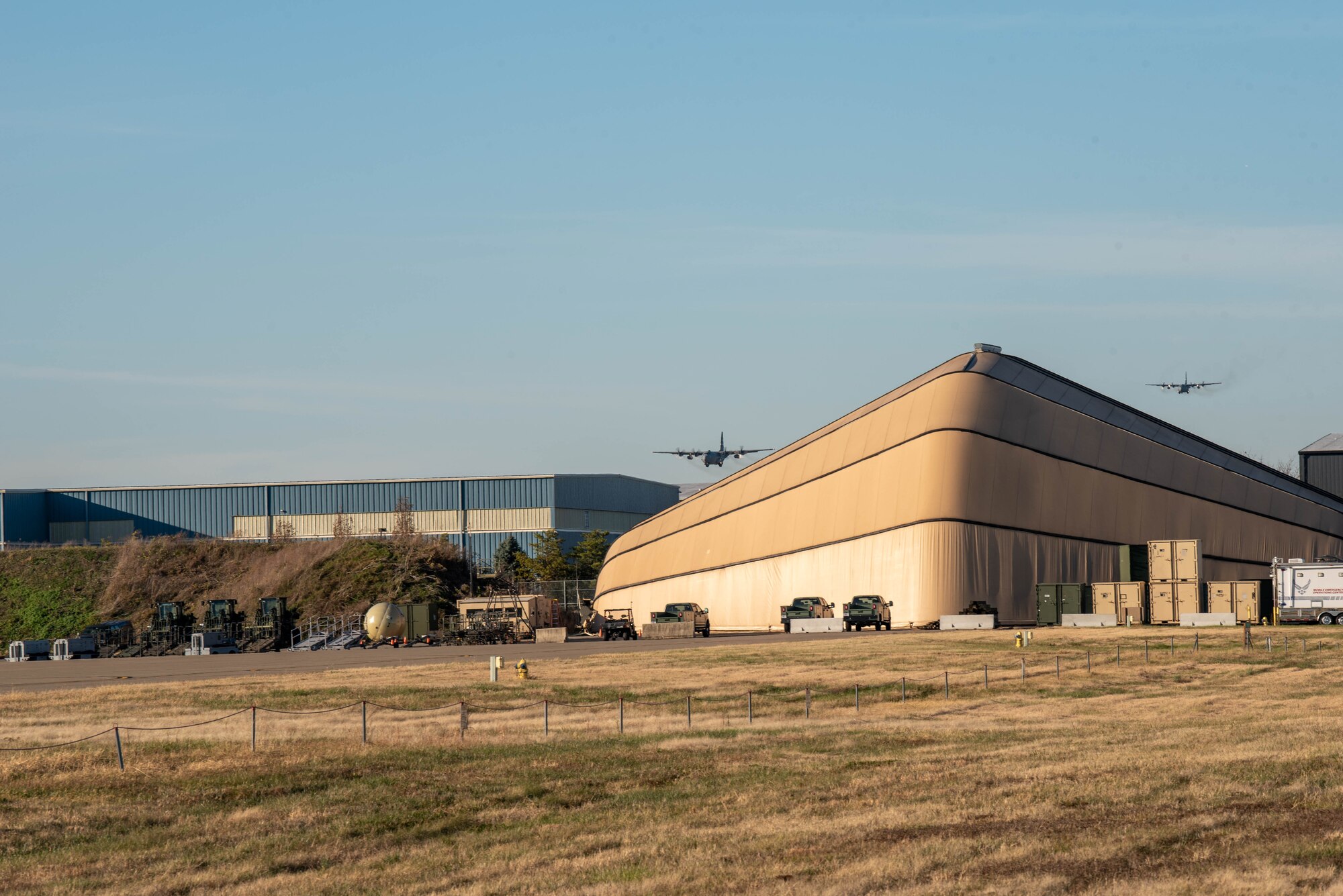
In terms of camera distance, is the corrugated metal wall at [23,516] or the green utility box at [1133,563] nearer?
the green utility box at [1133,563]

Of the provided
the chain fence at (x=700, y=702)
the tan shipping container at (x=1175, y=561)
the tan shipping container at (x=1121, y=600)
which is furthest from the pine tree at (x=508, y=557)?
the chain fence at (x=700, y=702)

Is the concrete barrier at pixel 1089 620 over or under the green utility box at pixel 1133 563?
under

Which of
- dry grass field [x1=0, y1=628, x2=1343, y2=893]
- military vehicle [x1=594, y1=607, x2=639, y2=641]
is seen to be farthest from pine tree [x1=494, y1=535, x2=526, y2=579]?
dry grass field [x1=0, y1=628, x2=1343, y2=893]

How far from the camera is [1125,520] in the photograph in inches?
3233

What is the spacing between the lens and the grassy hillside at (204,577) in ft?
357

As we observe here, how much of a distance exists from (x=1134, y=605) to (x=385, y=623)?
44388 millimetres

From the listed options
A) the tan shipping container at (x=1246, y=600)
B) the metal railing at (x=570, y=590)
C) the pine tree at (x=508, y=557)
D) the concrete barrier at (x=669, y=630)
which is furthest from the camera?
the pine tree at (x=508, y=557)

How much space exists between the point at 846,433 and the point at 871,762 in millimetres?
62965

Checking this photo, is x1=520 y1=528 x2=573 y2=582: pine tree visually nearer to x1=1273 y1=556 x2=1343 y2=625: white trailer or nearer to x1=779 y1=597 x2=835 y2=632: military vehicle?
x1=779 y1=597 x2=835 y2=632: military vehicle

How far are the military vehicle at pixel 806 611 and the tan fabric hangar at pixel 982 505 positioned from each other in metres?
1.60

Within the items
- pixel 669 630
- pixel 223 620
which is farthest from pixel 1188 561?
pixel 223 620

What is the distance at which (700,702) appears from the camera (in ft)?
119

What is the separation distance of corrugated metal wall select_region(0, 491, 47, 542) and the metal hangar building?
13cm

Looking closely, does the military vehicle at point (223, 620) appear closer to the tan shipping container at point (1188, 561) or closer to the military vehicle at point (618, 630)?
the military vehicle at point (618, 630)
